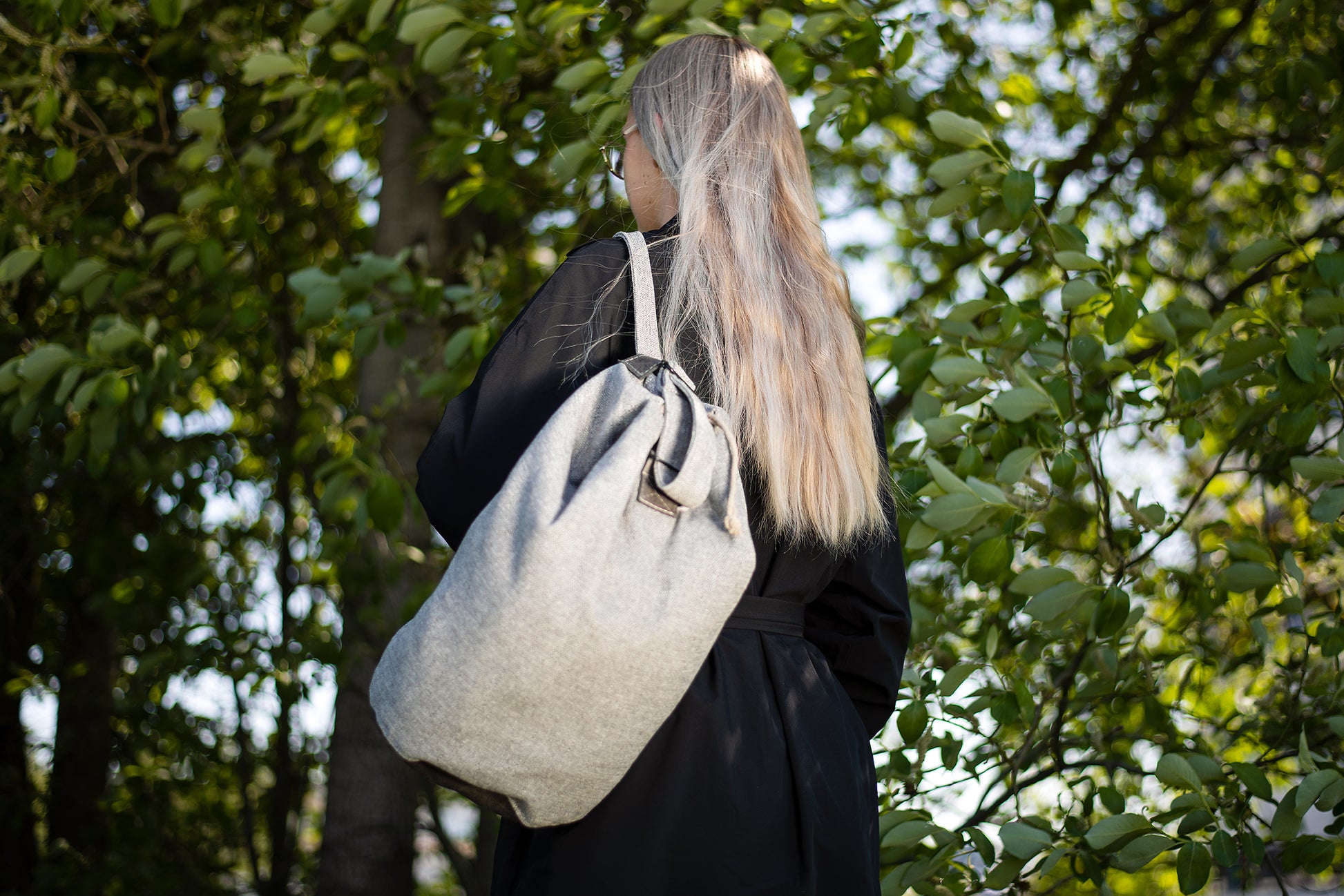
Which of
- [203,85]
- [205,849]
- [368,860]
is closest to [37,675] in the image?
[205,849]

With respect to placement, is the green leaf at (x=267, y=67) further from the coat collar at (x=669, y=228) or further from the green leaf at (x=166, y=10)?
the coat collar at (x=669, y=228)

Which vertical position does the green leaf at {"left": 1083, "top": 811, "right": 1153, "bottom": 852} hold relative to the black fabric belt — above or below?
below

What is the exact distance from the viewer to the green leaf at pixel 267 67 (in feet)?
8.15

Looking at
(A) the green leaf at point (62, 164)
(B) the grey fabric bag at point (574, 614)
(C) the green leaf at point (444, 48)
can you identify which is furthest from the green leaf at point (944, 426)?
(A) the green leaf at point (62, 164)

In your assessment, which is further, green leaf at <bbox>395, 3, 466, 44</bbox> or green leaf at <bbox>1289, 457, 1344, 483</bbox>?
green leaf at <bbox>395, 3, 466, 44</bbox>

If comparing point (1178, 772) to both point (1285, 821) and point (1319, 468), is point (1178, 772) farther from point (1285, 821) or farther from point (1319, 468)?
point (1319, 468)

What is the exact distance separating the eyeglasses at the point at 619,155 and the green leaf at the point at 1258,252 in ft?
3.99

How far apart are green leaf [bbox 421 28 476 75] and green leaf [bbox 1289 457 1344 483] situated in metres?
1.89

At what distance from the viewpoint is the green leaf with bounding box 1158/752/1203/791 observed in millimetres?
1761

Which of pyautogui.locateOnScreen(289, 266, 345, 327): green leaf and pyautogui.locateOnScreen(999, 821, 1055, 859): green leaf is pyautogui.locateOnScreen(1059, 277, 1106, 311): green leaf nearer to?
pyautogui.locateOnScreen(999, 821, 1055, 859): green leaf

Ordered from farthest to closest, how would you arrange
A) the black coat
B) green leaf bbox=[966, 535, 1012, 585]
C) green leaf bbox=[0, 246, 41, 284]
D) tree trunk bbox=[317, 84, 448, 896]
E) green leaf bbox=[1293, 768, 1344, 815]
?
tree trunk bbox=[317, 84, 448, 896] → green leaf bbox=[0, 246, 41, 284] → green leaf bbox=[966, 535, 1012, 585] → green leaf bbox=[1293, 768, 1344, 815] → the black coat

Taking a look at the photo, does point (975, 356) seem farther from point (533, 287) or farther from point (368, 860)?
point (368, 860)

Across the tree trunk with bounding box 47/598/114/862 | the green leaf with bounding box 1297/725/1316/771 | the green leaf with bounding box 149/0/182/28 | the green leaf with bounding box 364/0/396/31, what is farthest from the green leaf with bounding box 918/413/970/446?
the tree trunk with bounding box 47/598/114/862

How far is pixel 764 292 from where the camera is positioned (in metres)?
1.35
